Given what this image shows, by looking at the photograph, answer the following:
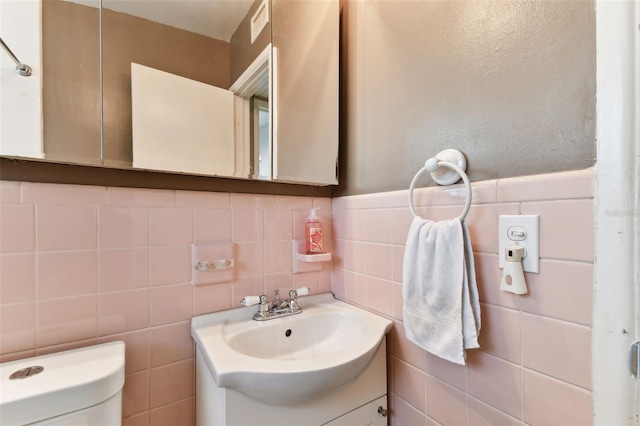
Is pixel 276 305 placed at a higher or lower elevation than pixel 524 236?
lower

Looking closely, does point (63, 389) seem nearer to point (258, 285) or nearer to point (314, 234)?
point (258, 285)

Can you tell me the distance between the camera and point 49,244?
2.35 feet

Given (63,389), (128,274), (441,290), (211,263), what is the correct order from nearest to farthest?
(63,389) → (441,290) → (128,274) → (211,263)

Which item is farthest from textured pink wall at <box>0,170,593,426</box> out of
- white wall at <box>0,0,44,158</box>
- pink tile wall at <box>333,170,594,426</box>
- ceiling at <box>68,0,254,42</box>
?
ceiling at <box>68,0,254,42</box>

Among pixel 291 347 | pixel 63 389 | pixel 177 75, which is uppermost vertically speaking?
pixel 177 75

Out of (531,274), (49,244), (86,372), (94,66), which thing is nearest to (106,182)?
(49,244)

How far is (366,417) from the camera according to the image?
0.82 meters

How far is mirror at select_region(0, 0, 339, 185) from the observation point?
725mm

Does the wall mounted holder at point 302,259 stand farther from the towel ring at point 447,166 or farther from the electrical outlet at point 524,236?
the electrical outlet at point 524,236

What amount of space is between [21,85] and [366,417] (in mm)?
1300

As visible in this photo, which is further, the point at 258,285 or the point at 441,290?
the point at 258,285

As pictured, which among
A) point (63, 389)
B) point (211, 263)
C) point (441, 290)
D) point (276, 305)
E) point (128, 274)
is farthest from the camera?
point (276, 305)

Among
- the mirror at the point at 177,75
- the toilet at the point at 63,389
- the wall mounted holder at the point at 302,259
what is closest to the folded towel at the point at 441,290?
the wall mounted holder at the point at 302,259

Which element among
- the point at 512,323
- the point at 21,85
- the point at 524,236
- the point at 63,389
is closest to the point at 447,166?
the point at 524,236
